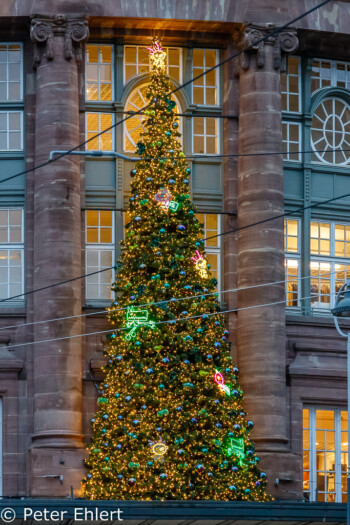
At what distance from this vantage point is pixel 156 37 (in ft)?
143

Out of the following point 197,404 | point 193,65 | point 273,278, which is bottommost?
point 197,404

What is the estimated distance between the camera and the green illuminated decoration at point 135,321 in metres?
40.2

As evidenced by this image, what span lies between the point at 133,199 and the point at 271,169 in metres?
3.82

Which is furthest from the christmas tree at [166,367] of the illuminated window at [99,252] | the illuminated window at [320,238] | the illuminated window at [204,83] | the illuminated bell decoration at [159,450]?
the illuminated window at [320,238]

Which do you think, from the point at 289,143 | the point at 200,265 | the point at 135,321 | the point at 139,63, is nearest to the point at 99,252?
the point at 135,321

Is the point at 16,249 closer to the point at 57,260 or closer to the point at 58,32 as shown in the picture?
the point at 57,260

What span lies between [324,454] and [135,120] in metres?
9.89

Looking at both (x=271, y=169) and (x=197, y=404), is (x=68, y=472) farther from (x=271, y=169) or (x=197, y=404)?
(x=271, y=169)

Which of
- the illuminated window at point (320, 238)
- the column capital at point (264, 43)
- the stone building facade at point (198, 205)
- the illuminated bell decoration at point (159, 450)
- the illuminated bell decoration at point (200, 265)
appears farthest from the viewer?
the illuminated window at point (320, 238)

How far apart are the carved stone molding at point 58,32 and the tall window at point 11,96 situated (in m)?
1.39

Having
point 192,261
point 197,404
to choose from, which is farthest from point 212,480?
Answer: point 192,261

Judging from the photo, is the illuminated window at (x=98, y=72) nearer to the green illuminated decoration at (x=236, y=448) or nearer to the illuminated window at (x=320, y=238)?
the illuminated window at (x=320, y=238)

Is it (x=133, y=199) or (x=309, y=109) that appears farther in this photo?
(x=309, y=109)

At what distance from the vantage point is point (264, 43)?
43219 mm
